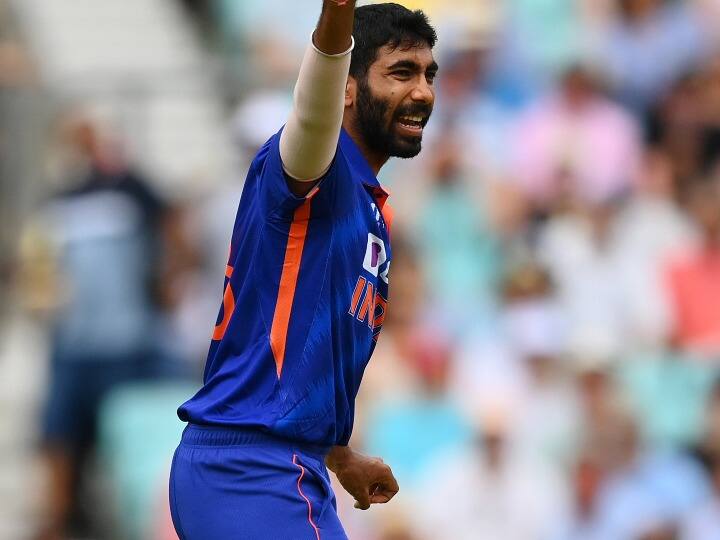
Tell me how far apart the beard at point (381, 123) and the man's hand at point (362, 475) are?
0.95 metres

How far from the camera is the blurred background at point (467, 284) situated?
27.4 feet

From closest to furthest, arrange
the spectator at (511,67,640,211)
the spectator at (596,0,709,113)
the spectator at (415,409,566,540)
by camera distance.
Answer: the spectator at (415,409,566,540)
the spectator at (511,67,640,211)
the spectator at (596,0,709,113)

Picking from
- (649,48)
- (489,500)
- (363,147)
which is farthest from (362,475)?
(649,48)

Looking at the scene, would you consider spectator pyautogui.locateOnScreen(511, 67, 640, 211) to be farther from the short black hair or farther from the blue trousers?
the blue trousers

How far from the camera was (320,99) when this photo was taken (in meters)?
4.07

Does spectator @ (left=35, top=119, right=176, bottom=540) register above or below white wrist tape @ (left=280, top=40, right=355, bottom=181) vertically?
below

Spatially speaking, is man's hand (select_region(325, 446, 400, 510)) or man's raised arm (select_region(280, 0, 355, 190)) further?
man's hand (select_region(325, 446, 400, 510))

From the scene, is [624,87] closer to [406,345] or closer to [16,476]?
[406,345]

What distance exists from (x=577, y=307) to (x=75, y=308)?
283 cm

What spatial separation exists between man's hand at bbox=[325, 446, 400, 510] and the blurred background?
2952mm

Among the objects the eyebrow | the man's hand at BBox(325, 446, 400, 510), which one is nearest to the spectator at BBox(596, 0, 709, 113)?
the man's hand at BBox(325, 446, 400, 510)

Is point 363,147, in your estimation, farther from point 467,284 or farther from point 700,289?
point 467,284

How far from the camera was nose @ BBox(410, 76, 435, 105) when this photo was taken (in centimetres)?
450

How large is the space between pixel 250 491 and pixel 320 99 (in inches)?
41.5
